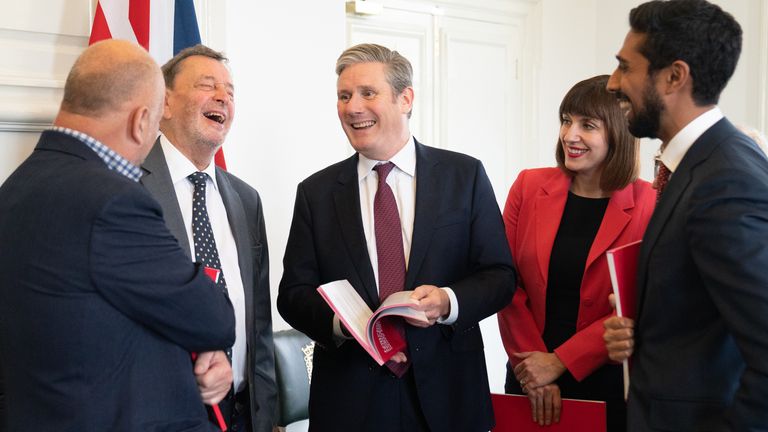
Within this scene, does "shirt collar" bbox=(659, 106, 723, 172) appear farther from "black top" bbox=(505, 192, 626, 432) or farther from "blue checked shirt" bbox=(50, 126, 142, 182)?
"blue checked shirt" bbox=(50, 126, 142, 182)

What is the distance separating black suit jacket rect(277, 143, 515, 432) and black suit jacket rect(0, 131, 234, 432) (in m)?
Result: 0.68

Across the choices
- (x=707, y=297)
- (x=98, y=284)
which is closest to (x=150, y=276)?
(x=98, y=284)

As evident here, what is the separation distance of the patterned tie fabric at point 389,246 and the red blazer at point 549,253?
460 mm

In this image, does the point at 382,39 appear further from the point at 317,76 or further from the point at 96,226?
the point at 96,226

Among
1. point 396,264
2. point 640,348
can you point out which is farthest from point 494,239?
point 640,348

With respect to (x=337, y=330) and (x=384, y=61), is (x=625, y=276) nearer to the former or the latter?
(x=337, y=330)

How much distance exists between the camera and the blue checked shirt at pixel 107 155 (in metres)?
1.66

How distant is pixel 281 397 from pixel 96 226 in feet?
5.52

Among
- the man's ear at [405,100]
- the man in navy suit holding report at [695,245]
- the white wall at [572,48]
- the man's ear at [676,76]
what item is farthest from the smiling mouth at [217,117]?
the white wall at [572,48]

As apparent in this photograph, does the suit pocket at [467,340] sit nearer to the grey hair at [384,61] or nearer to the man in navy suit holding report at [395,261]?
the man in navy suit holding report at [395,261]

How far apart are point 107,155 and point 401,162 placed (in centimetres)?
97

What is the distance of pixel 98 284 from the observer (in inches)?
60.8

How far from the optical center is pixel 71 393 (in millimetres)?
1558

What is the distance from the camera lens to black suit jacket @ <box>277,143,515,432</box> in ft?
7.30
